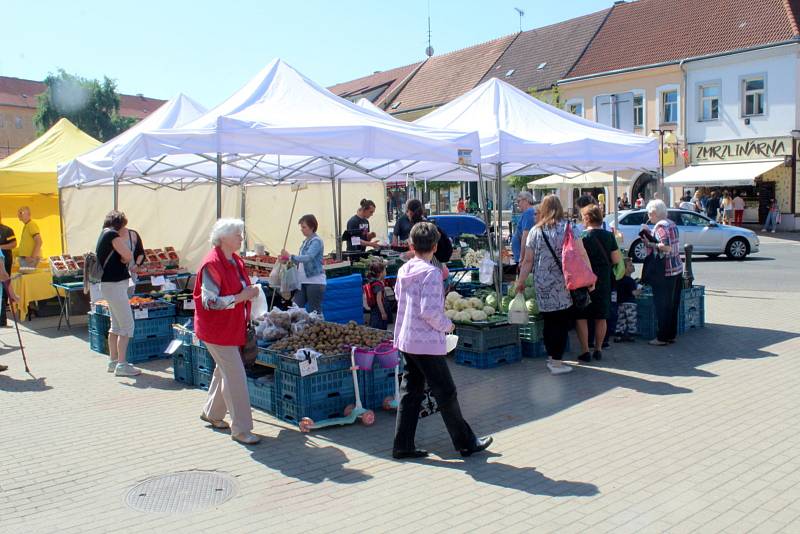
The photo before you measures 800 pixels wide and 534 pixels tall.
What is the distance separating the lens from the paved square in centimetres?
433

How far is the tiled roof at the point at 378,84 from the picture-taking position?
51.5m

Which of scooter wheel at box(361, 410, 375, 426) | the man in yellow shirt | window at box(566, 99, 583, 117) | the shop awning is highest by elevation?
window at box(566, 99, 583, 117)

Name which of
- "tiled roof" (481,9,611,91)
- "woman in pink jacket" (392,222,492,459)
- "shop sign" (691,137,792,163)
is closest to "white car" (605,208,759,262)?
"shop sign" (691,137,792,163)

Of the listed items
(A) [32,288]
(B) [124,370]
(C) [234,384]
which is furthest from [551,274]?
(A) [32,288]

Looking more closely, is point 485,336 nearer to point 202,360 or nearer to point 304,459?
point 202,360

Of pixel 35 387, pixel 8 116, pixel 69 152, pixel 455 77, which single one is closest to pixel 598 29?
pixel 455 77

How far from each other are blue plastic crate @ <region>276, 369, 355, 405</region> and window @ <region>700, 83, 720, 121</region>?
96.7 feet

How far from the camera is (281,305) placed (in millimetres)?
9906

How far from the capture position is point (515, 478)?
4914 millimetres

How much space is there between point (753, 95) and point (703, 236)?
12579 millimetres

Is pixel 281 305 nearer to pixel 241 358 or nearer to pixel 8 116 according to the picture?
pixel 241 358

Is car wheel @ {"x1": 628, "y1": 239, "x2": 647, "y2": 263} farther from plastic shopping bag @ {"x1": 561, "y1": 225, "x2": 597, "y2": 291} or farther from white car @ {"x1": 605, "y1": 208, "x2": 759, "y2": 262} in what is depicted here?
plastic shopping bag @ {"x1": 561, "y1": 225, "x2": 597, "y2": 291}

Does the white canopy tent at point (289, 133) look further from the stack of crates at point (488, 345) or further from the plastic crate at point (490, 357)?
the plastic crate at point (490, 357)

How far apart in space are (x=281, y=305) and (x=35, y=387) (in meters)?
3.24
